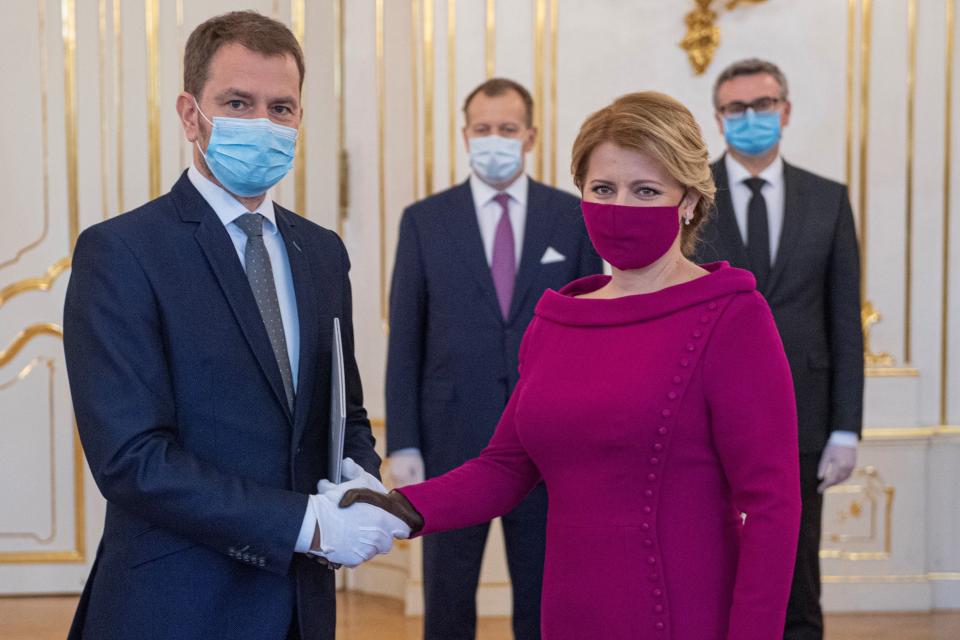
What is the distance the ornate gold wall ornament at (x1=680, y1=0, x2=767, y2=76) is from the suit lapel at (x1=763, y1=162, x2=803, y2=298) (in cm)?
132

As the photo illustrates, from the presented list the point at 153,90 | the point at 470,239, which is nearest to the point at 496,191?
the point at 470,239

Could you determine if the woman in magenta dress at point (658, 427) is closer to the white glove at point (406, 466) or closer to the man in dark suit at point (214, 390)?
the man in dark suit at point (214, 390)

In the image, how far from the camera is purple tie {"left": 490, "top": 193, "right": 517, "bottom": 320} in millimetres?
3355

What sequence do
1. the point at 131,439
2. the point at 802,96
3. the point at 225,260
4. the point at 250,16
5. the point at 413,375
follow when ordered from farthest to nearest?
the point at 802,96, the point at 413,375, the point at 250,16, the point at 225,260, the point at 131,439

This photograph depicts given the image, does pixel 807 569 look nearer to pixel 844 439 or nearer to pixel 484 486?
pixel 844 439

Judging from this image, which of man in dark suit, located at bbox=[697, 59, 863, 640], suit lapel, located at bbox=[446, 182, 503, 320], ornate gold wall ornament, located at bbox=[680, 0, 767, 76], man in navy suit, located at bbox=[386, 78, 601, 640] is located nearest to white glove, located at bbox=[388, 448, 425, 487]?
man in navy suit, located at bbox=[386, 78, 601, 640]

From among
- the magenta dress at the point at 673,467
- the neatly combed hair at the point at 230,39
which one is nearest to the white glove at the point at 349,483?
the magenta dress at the point at 673,467

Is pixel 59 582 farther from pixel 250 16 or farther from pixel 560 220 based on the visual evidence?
pixel 250 16

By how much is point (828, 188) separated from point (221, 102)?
2.03 m

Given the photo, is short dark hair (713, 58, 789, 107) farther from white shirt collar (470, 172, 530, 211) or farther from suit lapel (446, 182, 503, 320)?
suit lapel (446, 182, 503, 320)

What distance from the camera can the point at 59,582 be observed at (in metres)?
4.92

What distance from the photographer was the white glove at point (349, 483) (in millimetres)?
→ 1944

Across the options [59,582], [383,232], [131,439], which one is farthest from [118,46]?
[131,439]

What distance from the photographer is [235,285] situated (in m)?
1.91
